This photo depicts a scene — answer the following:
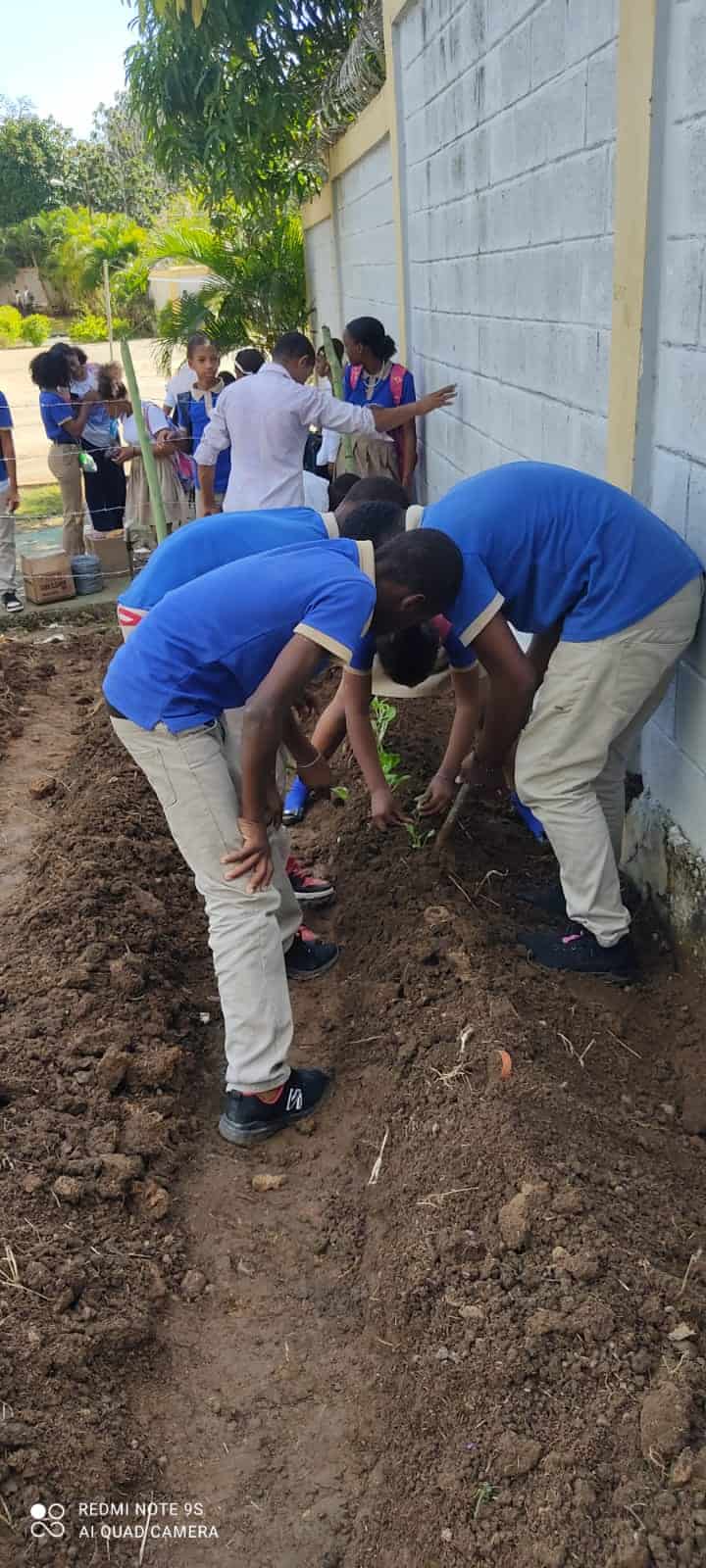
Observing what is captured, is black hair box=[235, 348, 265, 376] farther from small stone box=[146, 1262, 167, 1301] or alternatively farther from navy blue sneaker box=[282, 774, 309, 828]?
small stone box=[146, 1262, 167, 1301]

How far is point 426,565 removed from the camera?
2762mm

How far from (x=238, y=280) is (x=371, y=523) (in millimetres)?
10848

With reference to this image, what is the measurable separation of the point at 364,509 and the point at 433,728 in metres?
2.14

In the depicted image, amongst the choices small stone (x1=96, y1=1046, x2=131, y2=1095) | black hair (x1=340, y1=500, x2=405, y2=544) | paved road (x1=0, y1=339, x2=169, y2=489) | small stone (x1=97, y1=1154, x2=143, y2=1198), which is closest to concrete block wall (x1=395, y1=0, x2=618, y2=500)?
black hair (x1=340, y1=500, x2=405, y2=544)

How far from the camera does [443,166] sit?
559cm

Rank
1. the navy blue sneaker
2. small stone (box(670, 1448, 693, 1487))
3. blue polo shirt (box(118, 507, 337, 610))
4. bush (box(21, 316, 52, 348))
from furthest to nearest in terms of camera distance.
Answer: bush (box(21, 316, 52, 348)) < the navy blue sneaker < blue polo shirt (box(118, 507, 337, 610)) < small stone (box(670, 1448, 693, 1487))

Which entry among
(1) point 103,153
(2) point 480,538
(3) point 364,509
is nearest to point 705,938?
(2) point 480,538

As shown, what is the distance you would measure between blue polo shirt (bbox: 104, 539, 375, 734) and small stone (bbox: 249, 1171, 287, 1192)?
4.04 feet

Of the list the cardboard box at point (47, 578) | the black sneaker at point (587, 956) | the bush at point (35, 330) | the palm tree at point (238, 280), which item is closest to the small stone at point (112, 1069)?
the black sneaker at point (587, 956)

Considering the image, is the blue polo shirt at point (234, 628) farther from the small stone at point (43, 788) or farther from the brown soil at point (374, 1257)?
the small stone at point (43, 788)

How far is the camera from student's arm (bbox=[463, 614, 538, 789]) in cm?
309

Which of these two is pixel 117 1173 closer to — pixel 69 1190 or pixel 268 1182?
pixel 69 1190

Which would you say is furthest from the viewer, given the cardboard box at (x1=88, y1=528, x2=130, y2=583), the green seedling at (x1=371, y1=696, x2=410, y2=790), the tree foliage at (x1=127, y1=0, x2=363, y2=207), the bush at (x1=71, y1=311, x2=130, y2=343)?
the bush at (x1=71, y1=311, x2=130, y2=343)

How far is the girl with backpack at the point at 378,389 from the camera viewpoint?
620 centimetres
